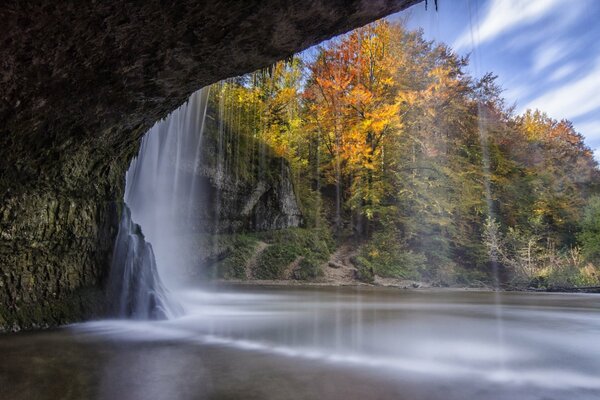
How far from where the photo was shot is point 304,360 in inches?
105

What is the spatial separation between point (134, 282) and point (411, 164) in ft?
37.9

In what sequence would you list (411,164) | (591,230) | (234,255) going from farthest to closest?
(411,164), (591,230), (234,255)

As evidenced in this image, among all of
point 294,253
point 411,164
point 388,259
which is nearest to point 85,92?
point 294,253

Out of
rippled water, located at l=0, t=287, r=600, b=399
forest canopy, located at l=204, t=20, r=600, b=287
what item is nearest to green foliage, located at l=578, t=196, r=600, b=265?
forest canopy, located at l=204, t=20, r=600, b=287

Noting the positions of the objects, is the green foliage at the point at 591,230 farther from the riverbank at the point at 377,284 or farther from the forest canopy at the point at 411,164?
the riverbank at the point at 377,284

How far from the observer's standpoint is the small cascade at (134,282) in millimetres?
4691

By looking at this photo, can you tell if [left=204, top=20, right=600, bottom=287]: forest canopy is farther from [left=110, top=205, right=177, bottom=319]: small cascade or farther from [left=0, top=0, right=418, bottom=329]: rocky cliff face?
[left=0, top=0, right=418, bottom=329]: rocky cliff face

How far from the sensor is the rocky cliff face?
2402mm

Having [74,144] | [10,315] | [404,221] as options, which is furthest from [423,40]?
[10,315]

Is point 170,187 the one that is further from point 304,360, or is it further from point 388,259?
point 304,360

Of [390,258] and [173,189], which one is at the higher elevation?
[173,189]

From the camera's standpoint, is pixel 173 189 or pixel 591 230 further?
pixel 591 230

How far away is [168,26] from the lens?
2535 millimetres

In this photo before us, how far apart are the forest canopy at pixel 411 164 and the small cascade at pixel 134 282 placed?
26.9 feet
